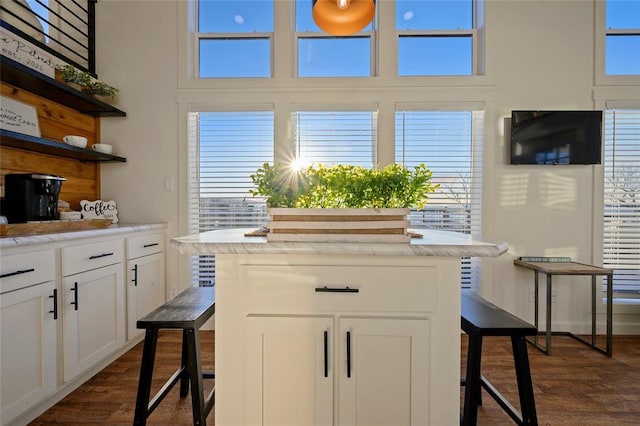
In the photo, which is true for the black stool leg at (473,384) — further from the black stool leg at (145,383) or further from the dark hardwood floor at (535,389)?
the black stool leg at (145,383)

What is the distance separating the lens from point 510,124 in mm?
2730

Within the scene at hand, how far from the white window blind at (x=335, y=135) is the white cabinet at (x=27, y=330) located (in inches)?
77.1

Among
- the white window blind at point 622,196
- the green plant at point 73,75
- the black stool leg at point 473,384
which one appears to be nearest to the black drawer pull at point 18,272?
the green plant at point 73,75

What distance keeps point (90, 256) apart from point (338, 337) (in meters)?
1.73

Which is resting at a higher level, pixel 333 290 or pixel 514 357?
pixel 333 290

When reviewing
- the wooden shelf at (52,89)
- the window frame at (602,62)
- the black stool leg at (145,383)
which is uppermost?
the window frame at (602,62)

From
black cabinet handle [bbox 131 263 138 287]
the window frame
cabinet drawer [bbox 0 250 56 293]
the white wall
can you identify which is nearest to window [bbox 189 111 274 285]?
the white wall

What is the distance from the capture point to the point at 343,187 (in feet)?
3.69

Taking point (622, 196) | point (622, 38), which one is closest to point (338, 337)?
point (622, 196)

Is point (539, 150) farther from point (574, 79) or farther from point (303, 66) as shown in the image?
point (303, 66)

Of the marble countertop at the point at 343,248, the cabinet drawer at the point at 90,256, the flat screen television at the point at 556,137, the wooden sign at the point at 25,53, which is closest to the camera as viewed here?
the marble countertop at the point at 343,248

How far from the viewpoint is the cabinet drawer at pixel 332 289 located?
110 centimetres

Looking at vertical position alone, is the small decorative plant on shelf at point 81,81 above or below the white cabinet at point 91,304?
above

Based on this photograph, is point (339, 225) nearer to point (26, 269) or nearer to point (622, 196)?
point (26, 269)
